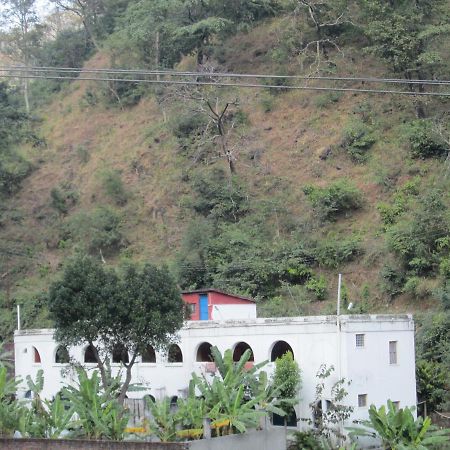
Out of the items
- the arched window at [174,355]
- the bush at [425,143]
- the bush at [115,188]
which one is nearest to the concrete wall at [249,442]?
the arched window at [174,355]

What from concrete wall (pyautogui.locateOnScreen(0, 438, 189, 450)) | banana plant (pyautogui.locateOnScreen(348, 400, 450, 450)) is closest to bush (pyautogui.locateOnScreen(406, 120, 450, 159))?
banana plant (pyautogui.locateOnScreen(348, 400, 450, 450))

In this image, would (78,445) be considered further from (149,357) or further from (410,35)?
(410,35)

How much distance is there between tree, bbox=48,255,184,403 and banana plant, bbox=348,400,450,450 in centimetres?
676

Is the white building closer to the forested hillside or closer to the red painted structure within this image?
the red painted structure

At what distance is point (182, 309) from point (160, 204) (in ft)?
56.0

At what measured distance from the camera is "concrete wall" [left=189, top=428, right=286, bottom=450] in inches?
883

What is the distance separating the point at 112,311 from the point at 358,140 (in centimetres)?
1825

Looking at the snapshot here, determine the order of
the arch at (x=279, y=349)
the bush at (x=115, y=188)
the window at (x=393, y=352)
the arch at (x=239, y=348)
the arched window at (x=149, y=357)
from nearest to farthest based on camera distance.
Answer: the window at (x=393, y=352), the arch at (x=279, y=349), the arch at (x=239, y=348), the arched window at (x=149, y=357), the bush at (x=115, y=188)

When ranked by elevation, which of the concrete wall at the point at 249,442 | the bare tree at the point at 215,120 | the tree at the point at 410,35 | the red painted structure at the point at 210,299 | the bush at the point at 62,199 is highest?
the tree at the point at 410,35

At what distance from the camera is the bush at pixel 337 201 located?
3947cm

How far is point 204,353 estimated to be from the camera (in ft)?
104

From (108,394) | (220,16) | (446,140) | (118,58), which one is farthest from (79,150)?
(108,394)

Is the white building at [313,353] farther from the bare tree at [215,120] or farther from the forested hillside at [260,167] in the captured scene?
the bare tree at [215,120]

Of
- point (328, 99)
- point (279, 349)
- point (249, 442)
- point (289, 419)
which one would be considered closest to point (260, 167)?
point (328, 99)
